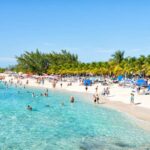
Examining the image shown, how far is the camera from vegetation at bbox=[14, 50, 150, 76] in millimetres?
72375

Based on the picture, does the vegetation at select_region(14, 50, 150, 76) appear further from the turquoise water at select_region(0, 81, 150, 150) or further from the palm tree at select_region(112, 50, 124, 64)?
the turquoise water at select_region(0, 81, 150, 150)

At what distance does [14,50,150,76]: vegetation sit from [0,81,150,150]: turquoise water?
1316 inches

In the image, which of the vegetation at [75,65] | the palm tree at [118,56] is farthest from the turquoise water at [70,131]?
the palm tree at [118,56]

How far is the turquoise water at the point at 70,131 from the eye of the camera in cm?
2027

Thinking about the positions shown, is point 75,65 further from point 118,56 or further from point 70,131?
point 70,131

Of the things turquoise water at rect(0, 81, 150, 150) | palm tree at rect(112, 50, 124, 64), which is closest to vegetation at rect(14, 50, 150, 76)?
palm tree at rect(112, 50, 124, 64)

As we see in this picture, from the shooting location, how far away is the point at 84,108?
123ft

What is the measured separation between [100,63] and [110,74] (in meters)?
7.52

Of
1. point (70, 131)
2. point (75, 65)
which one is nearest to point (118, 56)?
point (75, 65)

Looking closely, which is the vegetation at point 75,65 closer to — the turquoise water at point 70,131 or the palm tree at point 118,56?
the palm tree at point 118,56

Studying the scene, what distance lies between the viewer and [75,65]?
335 ft

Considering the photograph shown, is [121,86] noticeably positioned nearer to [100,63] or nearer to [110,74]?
[110,74]

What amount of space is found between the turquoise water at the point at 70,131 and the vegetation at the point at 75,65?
33415mm

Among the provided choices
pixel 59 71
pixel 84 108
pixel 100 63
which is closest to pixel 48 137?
pixel 84 108
